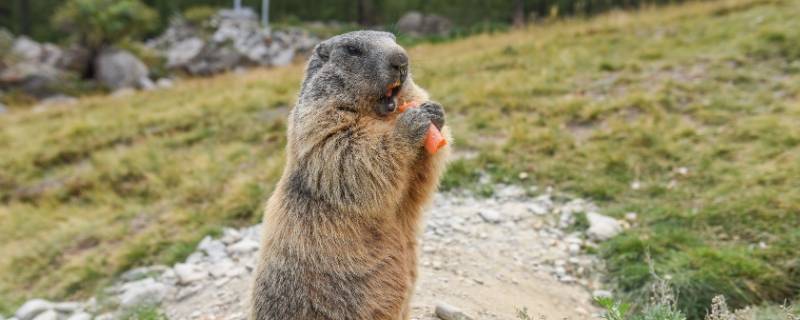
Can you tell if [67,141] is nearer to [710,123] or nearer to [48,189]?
[48,189]

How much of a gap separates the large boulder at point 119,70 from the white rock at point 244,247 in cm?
1915

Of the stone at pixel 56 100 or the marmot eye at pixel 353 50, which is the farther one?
the stone at pixel 56 100

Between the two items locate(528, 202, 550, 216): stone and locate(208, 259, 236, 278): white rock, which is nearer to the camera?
locate(208, 259, 236, 278): white rock

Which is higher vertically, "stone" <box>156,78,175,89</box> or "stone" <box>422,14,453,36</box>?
"stone" <box>422,14,453,36</box>

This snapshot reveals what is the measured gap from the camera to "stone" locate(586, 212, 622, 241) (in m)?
5.96

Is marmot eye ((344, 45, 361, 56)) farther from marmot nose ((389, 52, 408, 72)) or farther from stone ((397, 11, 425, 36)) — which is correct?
stone ((397, 11, 425, 36))

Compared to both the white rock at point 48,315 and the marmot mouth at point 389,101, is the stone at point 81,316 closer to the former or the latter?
the white rock at point 48,315

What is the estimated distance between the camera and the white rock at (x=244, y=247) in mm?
6348

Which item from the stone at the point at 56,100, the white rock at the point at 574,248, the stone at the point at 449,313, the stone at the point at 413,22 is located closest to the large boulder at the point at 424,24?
the stone at the point at 413,22

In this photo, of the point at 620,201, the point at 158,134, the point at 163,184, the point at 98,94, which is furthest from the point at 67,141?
the point at 620,201

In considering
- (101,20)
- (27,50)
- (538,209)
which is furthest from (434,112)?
(27,50)

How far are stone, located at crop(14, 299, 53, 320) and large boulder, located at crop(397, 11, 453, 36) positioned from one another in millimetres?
21158

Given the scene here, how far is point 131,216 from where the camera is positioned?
8484mm

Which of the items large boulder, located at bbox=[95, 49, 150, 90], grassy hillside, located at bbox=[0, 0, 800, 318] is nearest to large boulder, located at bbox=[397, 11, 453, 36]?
large boulder, located at bbox=[95, 49, 150, 90]
